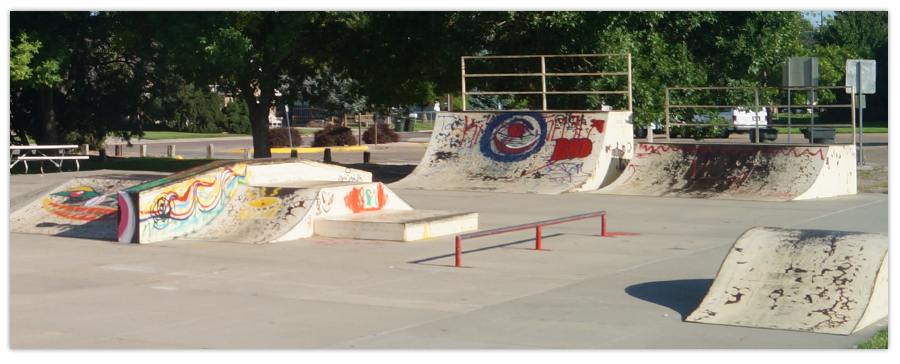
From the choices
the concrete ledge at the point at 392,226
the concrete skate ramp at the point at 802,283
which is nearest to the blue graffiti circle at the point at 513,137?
the concrete ledge at the point at 392,226

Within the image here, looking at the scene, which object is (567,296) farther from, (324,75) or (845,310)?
(324,75)

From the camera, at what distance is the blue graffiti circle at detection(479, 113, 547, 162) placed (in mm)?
19250

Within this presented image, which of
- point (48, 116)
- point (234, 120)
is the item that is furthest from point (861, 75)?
point (234, 120)

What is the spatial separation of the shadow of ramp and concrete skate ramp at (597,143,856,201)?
27.6 ft

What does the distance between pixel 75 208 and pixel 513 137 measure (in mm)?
9674

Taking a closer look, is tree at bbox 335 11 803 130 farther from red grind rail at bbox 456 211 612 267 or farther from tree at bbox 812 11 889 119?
tree at bbox 812 11 889 119

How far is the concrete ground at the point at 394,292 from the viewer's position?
6.14 metres

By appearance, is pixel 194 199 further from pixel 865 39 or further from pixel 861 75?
pixel 865 39

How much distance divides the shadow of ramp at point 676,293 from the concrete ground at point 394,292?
0.02m

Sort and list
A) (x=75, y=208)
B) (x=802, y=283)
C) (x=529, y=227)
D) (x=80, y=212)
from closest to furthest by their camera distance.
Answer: (x=802, y=283) → (x=529, y=227) → (x=80, y=212) → (x=75, y=208)

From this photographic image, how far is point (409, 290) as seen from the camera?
8.04 m

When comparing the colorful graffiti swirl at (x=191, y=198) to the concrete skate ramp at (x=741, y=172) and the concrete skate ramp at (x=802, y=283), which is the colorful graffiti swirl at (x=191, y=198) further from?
the concrete skate ramp at (x=741, y=172)

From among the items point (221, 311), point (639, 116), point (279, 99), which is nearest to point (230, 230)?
point (221, 311)

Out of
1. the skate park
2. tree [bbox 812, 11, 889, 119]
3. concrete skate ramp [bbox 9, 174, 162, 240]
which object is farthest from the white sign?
tree [bbox 812, 11, 889, 119]
